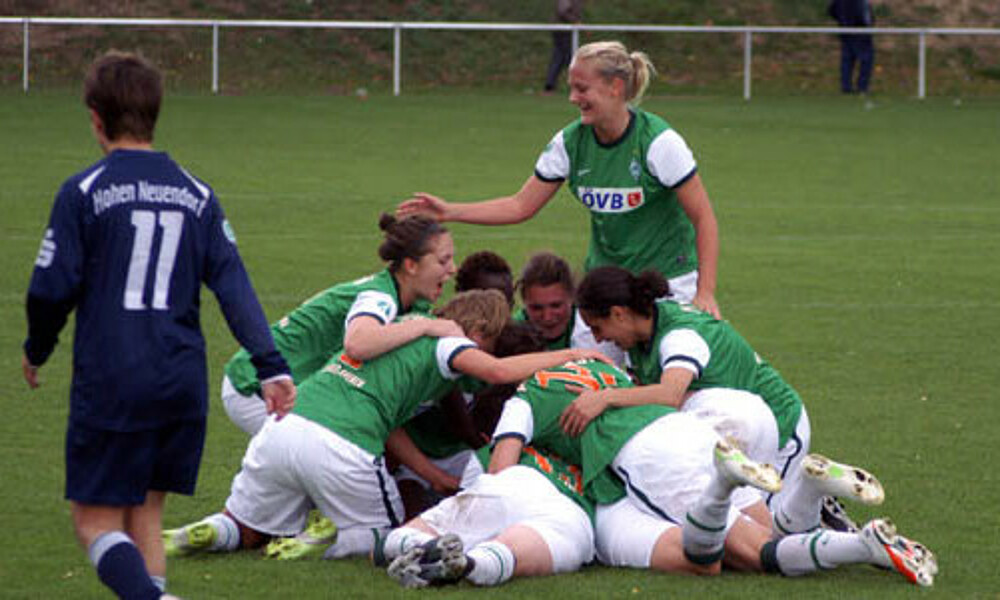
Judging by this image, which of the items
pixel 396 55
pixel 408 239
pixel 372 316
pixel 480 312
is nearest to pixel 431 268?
pixel 408 239

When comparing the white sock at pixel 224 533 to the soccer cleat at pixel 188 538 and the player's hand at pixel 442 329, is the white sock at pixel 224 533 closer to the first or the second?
the soccer cleat at pixel 188 538

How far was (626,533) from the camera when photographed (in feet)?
19.1

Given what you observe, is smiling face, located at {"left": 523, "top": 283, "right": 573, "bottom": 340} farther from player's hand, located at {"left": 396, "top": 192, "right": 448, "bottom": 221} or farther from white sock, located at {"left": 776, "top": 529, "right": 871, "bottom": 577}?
white sock, located at {"left": 776, "top": 529, "right": 871, "bottom": 577}

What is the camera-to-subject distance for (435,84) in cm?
2742

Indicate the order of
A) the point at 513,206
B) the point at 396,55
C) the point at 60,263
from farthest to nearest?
the point at 396,55 < the point at 513,206 < the point at 60,263

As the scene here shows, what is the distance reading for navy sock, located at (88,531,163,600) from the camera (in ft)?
15.4

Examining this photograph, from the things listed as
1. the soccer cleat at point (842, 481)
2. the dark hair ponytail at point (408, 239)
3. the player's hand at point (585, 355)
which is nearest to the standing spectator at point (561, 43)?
the dark hair ponytail at point (408, 239)

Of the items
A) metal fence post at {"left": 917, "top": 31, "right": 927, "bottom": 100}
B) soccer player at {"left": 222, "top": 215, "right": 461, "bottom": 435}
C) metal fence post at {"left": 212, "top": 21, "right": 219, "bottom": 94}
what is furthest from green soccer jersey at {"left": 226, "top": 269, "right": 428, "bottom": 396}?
metal fence post at {"left": 917, "top": 31, "right": 927, "bottom": 100}

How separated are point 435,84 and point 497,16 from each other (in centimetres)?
234

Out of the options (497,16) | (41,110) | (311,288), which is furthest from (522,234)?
(497,16)

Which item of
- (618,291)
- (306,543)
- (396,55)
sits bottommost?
(306,543)

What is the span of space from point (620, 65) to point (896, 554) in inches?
102

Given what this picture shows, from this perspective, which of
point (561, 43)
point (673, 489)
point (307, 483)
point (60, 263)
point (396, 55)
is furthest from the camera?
point (561, 43)

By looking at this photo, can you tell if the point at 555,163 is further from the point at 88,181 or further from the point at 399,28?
the point at 399,28
